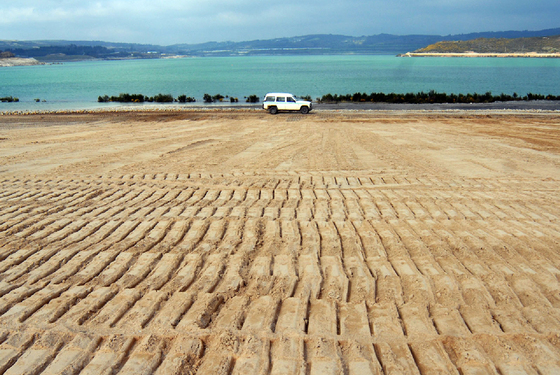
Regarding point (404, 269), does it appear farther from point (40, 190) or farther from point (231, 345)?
point (40, 190)

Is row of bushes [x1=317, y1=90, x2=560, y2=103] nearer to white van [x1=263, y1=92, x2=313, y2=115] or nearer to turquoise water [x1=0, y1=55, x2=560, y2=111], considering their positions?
turquoise water [x1=0, y1=55, x2=560, y2=111]

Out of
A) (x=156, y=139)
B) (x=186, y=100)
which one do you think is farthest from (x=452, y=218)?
(x=186, y=100)

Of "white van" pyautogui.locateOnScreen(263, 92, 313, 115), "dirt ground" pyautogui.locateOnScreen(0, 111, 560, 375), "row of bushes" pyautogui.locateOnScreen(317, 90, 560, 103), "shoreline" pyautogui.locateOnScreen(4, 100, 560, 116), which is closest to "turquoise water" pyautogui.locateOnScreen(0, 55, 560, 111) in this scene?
"row of bushes" pyautogui.locateOnScreen(317, 90, 560, 103)

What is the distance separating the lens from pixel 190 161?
12.5 metres

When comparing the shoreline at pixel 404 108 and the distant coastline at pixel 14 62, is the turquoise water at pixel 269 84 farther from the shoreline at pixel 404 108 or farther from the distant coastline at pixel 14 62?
the distant coastline at pixel 14 62

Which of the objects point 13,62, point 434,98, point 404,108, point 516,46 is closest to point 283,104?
point 404,108

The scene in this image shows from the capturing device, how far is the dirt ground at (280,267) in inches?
153

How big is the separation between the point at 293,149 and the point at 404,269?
937 centimetres

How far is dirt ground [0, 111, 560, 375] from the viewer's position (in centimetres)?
388

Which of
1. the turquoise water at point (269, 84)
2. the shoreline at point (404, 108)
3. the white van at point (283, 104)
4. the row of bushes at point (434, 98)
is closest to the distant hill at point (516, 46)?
the turquoise water at point (269, 84)

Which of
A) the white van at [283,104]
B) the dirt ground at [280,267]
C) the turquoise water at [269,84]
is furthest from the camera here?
the turquoise water at [269,84]

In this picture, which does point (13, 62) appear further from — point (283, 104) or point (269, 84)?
point (283, 104)

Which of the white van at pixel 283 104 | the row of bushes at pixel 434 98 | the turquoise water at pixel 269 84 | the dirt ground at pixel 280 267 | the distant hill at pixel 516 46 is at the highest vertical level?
the distant hill at pixel 516 46

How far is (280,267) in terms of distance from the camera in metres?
5.59
